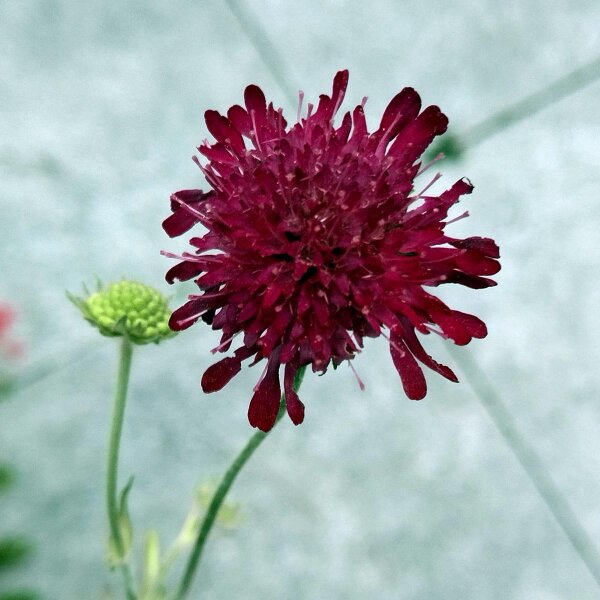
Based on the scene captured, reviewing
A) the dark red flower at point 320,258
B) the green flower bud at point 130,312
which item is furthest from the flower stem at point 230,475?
the green flower bud at point 130,312

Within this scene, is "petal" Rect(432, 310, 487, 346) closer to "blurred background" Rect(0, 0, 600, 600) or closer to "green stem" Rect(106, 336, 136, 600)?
"green stem" Rect(106, 336, 136, 600)

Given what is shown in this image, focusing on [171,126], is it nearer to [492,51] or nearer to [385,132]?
[492,51]

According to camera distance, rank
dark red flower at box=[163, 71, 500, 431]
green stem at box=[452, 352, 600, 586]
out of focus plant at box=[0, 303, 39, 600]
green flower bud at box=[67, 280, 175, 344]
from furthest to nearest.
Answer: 1. green stem at box=[452, 352, 600, 586]
2. out of focus plant at box=[0, 303, 39, 600]
3. green flower bud at box=[67, 280, 175, 344]
4. dark red flower at box=[163, 71, 500, 431]

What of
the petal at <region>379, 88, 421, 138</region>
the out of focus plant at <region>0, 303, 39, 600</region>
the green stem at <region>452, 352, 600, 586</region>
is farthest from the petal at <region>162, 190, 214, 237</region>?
the green stem at <region>452, 352, 600, 586</region>

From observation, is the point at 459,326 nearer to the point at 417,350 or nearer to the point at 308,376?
the point at 417,350

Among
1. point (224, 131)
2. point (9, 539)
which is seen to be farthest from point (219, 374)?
point (9, 539)

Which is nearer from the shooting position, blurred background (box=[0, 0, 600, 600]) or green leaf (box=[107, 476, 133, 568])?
green leaf (box=[107, 476, 133, 568])

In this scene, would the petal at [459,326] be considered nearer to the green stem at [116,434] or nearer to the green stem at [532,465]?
the green stem at [116,434]

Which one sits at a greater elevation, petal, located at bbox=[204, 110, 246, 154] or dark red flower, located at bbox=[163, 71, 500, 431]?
petal, located at bbox=[204, 110, 246, 154]

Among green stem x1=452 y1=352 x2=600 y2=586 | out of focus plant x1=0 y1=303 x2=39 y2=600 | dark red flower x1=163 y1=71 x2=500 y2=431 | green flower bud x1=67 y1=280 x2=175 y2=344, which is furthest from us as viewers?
green stem x1=452 y1=352 x2=600 y2=586
